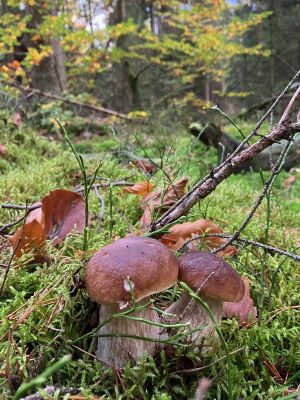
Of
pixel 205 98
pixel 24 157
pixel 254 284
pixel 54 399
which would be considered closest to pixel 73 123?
pixel 24 157

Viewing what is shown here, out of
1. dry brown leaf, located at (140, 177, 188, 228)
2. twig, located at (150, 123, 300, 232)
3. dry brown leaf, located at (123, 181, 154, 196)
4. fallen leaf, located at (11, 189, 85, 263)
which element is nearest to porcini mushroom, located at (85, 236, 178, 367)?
twig, located at (150, 123, 300, 232)

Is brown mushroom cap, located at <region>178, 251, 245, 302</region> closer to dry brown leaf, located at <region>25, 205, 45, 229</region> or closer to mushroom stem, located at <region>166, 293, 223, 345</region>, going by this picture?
mushroom stem, located at <region>166, 293, 223, 345</region>

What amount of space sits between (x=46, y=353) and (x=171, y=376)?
1.13 feet

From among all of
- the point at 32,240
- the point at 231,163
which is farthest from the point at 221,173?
the point at 32,240

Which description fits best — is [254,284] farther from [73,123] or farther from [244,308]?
[73,123]

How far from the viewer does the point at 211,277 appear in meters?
1.06

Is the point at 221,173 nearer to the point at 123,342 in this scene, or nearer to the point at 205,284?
the point at 205,284

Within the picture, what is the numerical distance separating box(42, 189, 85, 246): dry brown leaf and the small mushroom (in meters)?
0.66

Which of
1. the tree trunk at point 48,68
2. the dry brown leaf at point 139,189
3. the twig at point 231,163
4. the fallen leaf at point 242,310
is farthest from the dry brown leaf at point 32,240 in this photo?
the tree trunk at point 48,68

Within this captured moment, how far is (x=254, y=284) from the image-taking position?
148 cm

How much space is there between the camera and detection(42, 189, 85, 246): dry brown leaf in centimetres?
→ 164

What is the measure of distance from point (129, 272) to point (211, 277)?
0.84 ft

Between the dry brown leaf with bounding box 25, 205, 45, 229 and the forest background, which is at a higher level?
the dry brown leaf with bounding box 25, 205, 45, 229

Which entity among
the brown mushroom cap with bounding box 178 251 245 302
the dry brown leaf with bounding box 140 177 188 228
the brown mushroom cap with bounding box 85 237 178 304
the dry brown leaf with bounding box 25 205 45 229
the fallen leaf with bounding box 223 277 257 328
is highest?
the brown mushroom cap with bounding box 85 237 178 304
